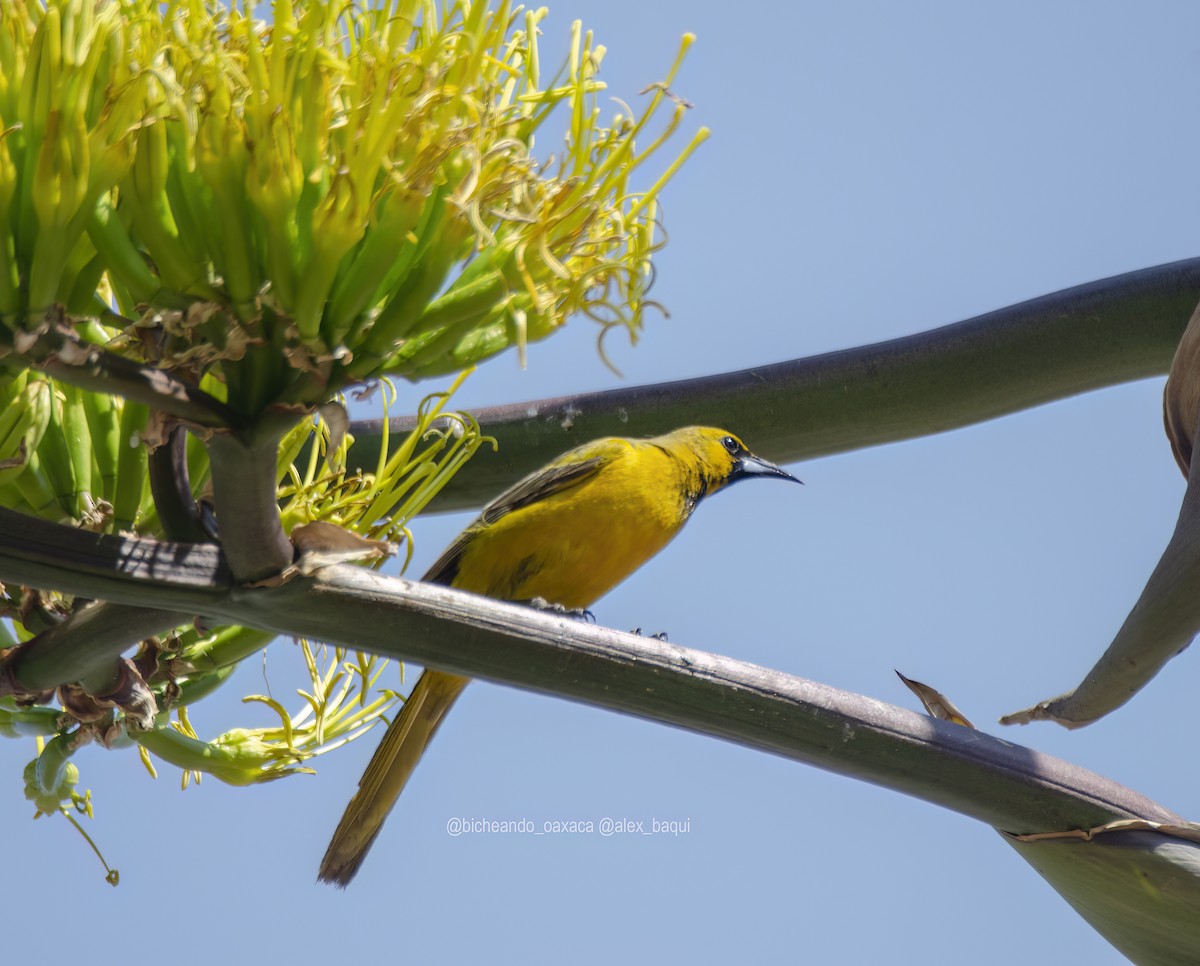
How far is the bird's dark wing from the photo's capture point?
273cm

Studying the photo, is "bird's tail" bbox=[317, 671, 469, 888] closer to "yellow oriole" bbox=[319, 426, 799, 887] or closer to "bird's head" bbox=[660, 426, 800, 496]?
"yellow oriole" bbox=[319, 426, 799, 887]

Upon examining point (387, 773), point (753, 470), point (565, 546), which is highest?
point (753, 470)

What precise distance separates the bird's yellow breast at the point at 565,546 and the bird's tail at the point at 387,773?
0.28 m

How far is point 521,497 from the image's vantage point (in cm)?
276

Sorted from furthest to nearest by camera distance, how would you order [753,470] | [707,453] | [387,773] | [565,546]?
1. [753,470]
2. [707,453]
3. [565,546]
4. [387,773]

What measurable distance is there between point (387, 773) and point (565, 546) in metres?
0.65

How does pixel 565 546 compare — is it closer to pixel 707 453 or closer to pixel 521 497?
pixel 521 497

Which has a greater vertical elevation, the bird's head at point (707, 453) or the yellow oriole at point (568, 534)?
the bird's head at point (707, 453)

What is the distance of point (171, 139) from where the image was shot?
53.6 inches

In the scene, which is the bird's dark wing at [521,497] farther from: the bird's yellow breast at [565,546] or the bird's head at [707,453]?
the bird's head at [707,453]

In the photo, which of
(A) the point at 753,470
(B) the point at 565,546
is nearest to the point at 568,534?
(B) the point at 565,546

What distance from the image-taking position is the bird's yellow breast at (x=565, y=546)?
2.71 metres

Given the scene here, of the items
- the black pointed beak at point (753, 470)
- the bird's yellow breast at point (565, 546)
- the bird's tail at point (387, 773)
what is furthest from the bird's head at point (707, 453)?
the bird's tail at point (387, 773)

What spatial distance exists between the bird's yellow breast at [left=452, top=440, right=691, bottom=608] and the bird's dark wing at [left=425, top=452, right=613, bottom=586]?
1cm
